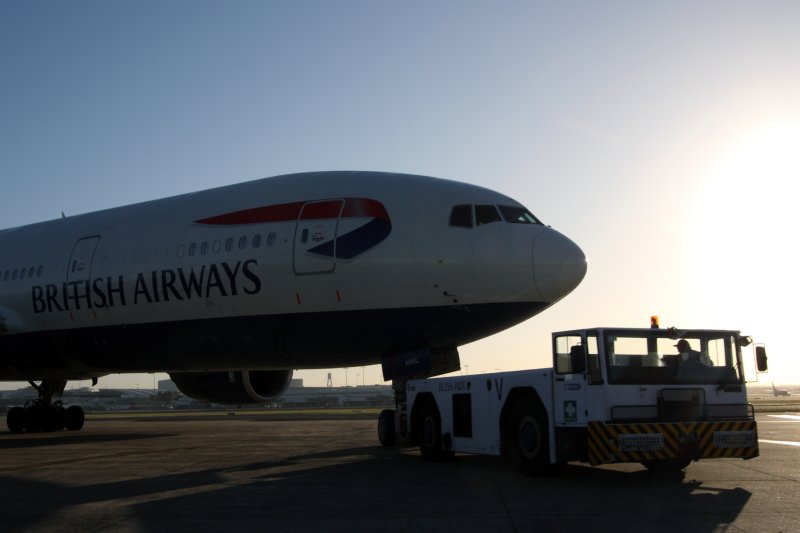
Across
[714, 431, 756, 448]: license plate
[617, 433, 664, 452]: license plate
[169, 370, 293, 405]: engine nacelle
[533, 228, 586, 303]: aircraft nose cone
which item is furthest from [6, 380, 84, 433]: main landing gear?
[714, 431, 756, 448]: license plate

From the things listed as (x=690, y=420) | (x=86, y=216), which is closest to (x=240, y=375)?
(x=86, y=216)

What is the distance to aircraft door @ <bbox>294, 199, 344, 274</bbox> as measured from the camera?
16.1 metres

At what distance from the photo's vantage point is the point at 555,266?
1490 centimetres

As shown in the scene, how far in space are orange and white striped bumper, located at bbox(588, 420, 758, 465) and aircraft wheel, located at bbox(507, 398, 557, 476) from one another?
0.87m

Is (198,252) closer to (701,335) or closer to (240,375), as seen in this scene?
(240,375)

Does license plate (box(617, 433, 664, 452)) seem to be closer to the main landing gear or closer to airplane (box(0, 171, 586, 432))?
airplane (box(0, 171, 586, 432))

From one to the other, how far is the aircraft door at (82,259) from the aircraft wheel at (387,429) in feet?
25.0

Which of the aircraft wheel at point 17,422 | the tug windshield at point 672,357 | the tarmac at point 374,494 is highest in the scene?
the tug windshield at point 672,357

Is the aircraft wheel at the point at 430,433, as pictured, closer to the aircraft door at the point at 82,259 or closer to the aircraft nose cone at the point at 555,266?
the aircraft nose cone at the point at 555,266

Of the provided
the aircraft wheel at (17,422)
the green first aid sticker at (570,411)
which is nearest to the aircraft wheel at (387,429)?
the green first aid sticker at (570,411)

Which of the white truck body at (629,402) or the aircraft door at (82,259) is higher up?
the aircraft door at (82,259)

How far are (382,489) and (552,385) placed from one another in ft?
8.94

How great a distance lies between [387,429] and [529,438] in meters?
5.44

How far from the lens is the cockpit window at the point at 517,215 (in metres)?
15.8
